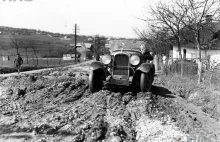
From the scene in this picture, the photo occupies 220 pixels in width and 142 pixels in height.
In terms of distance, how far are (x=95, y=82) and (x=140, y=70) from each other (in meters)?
1.94

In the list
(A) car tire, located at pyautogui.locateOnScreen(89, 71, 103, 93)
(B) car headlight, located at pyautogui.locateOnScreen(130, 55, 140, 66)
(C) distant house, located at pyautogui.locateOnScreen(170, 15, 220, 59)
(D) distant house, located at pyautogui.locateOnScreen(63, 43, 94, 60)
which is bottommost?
(A) car tire, located at pyautogui.locateOnScreen(89, 71, 103, 93)

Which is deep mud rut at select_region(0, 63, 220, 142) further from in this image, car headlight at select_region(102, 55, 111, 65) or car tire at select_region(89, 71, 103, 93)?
car headlight at select_region(102, 55, 111, 65)

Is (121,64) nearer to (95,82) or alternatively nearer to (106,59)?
(106,59)

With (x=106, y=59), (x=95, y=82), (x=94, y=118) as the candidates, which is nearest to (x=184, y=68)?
(x=106, y=59)

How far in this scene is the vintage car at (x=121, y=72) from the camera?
964 cm

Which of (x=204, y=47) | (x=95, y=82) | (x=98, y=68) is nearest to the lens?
(x=98, y=68)

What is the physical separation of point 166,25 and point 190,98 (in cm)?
604

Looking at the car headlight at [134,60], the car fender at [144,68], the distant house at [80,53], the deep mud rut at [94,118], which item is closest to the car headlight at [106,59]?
the car headlight at [134,60]

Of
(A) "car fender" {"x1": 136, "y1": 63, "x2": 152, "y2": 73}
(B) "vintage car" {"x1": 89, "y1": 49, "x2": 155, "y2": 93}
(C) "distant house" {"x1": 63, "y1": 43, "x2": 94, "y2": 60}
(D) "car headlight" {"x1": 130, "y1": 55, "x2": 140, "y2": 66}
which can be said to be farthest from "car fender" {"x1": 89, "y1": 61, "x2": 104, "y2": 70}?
(C) "distant house" {"x1": 63, "y1": 43, "x2": 94, "y2": 60}

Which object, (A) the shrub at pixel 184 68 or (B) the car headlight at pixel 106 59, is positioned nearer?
(B) the car headlight at pixel 106 59

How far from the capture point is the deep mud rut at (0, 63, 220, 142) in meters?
5.79

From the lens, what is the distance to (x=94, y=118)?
7012 millimetres

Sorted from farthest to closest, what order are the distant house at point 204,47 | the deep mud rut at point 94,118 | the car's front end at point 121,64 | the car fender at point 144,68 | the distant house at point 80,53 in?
the distant house at point 80,53, the distant house at point 204,47, the car's front end at point 121,64, the car fender at point 144,68, the deep mud rut at point 94,118

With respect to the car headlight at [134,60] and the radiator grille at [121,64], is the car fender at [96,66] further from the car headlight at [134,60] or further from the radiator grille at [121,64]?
the car headlight at [134,60]
